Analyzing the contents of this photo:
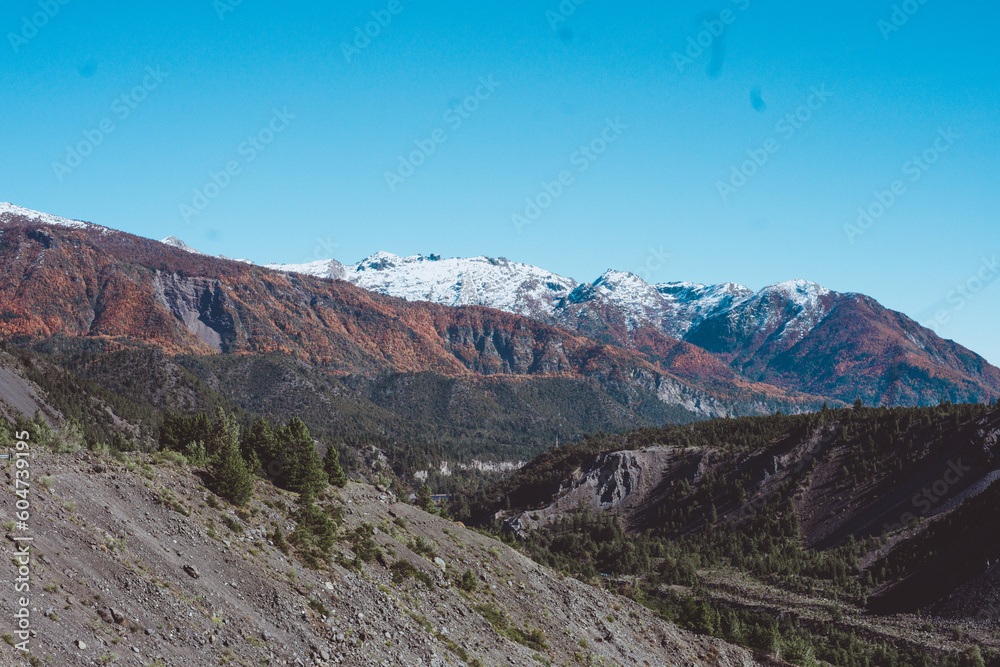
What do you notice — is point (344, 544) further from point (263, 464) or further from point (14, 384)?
point (14, 384)

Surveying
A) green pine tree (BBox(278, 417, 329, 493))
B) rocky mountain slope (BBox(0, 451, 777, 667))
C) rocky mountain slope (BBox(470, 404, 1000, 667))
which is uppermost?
rocky mountain slope (BBox(470, 404, 1000, 667))

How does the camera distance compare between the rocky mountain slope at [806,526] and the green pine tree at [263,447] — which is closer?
the green pine tree at [263,447]

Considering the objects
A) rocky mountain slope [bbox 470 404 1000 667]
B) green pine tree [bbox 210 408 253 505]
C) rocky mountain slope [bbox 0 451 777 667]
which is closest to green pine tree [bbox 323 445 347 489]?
rocky mountain slope [bbox 0 451 777 667]

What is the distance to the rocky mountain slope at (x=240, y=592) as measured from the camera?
25.8 m

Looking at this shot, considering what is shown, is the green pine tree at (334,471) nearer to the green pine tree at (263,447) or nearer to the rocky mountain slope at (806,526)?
the green pine tree at (263,447)

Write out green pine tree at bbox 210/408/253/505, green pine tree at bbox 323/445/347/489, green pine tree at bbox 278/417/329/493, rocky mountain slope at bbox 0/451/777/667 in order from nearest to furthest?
1. rocky mountain slope at bbox 0/451/777/667
2. green pine tree at bbox 210/408/253/505
3. green pine tree at bbox 278/417/329/493
4. green pine tree at bbox 323/445/347/489

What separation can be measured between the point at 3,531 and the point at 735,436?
16186 centimetres

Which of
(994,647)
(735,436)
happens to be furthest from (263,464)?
(735,436)

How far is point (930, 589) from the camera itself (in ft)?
312

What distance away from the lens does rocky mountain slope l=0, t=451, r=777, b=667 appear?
25797 mm

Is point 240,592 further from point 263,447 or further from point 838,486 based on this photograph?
point 838,486

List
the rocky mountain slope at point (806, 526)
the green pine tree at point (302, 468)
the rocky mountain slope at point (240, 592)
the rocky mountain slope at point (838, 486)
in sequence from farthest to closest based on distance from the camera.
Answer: the rocky mountain slope at point (838, 486), the rocky mountain slope at point (806, 526), the green pine tree at point (302, 468), the rocky mountain slope at point (240, 592)

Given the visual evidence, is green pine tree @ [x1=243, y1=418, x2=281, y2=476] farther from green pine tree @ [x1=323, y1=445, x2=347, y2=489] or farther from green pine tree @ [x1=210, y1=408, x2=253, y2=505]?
green pine tree @ [x1=210, y1=408, x2=253, y2=505]

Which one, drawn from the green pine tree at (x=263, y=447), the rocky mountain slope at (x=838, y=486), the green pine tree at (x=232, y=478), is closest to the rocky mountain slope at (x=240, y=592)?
the green pine tree at (x=232, y=478)
